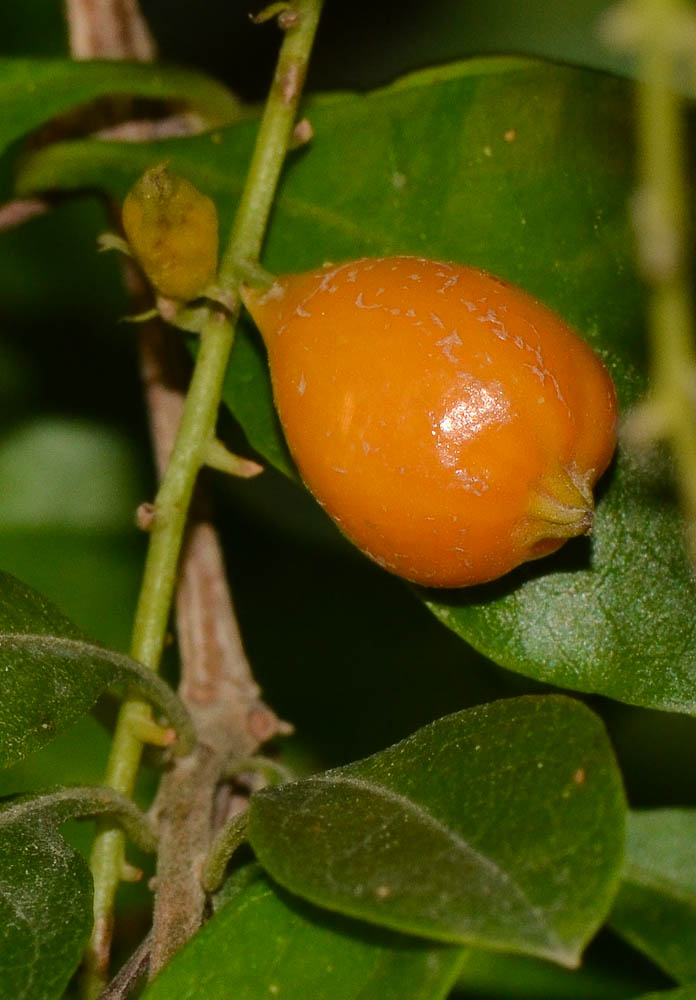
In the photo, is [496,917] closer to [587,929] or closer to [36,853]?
[587,929]

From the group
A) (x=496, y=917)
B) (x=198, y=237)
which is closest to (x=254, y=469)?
Result: (x=198, y=237)

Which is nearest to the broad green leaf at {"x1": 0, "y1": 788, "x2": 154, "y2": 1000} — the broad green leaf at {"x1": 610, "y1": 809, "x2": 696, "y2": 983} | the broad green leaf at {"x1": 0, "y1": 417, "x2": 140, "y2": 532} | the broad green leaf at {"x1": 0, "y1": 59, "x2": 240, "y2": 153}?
the broad green leaf at {"x1": 610, "y1": 809, "x2": 696, "y2": 983}

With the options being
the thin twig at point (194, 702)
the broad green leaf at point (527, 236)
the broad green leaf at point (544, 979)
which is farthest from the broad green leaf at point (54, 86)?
the broad green leaf at point (544, 979)

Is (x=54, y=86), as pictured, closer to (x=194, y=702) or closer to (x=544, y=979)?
(x=194, y=702)

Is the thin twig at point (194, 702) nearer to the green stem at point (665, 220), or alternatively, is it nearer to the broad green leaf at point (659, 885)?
the broad green leaf at point (659, 885)

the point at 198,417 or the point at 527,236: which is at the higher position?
the point at 527,236

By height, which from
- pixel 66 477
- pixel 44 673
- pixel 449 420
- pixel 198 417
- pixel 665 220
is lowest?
pixel 66 477

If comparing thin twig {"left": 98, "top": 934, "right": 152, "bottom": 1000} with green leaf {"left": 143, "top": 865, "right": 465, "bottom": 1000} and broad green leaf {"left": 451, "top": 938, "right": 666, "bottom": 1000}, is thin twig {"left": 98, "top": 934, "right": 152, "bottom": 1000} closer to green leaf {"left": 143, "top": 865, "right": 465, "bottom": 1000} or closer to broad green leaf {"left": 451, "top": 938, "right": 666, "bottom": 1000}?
green leaf {"left": 143, "top": 865, "right": 465, "bottom": 1000}

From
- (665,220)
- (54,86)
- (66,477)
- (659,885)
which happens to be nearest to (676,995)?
(659,885)
